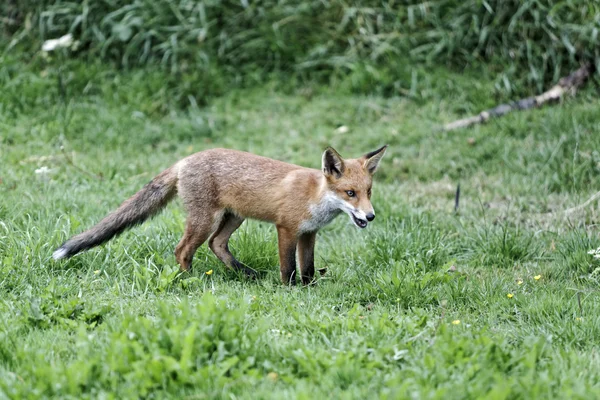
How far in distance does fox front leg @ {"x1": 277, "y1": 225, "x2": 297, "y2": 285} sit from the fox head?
0.43m

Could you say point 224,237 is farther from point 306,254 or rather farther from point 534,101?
point 534,101

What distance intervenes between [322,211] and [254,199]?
571 mm

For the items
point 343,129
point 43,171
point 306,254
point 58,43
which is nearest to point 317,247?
point 306,254

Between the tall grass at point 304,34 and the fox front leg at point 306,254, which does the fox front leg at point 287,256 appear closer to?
the fox front leg at point 306,254

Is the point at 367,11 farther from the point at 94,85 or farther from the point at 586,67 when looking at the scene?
the point at 94,85

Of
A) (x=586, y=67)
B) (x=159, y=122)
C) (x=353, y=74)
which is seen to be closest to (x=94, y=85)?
(x=159, y=122)

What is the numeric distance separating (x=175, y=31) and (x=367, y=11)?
2897 mm

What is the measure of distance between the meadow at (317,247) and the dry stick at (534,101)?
22cm

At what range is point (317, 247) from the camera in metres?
6.70

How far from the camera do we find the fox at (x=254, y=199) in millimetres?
5531

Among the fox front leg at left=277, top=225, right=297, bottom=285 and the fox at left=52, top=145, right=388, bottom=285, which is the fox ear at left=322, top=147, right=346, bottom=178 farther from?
the fox front leg at left=277, top=225, right=297, bottom=285

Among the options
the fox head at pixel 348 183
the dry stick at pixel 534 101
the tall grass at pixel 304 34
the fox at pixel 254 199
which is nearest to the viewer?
the fox head at pixel 348 183

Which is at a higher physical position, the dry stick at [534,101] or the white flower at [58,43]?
the white flower at [58,43]

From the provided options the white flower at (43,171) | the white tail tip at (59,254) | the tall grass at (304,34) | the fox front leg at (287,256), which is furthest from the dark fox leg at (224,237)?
the tall grass at (304,34)
